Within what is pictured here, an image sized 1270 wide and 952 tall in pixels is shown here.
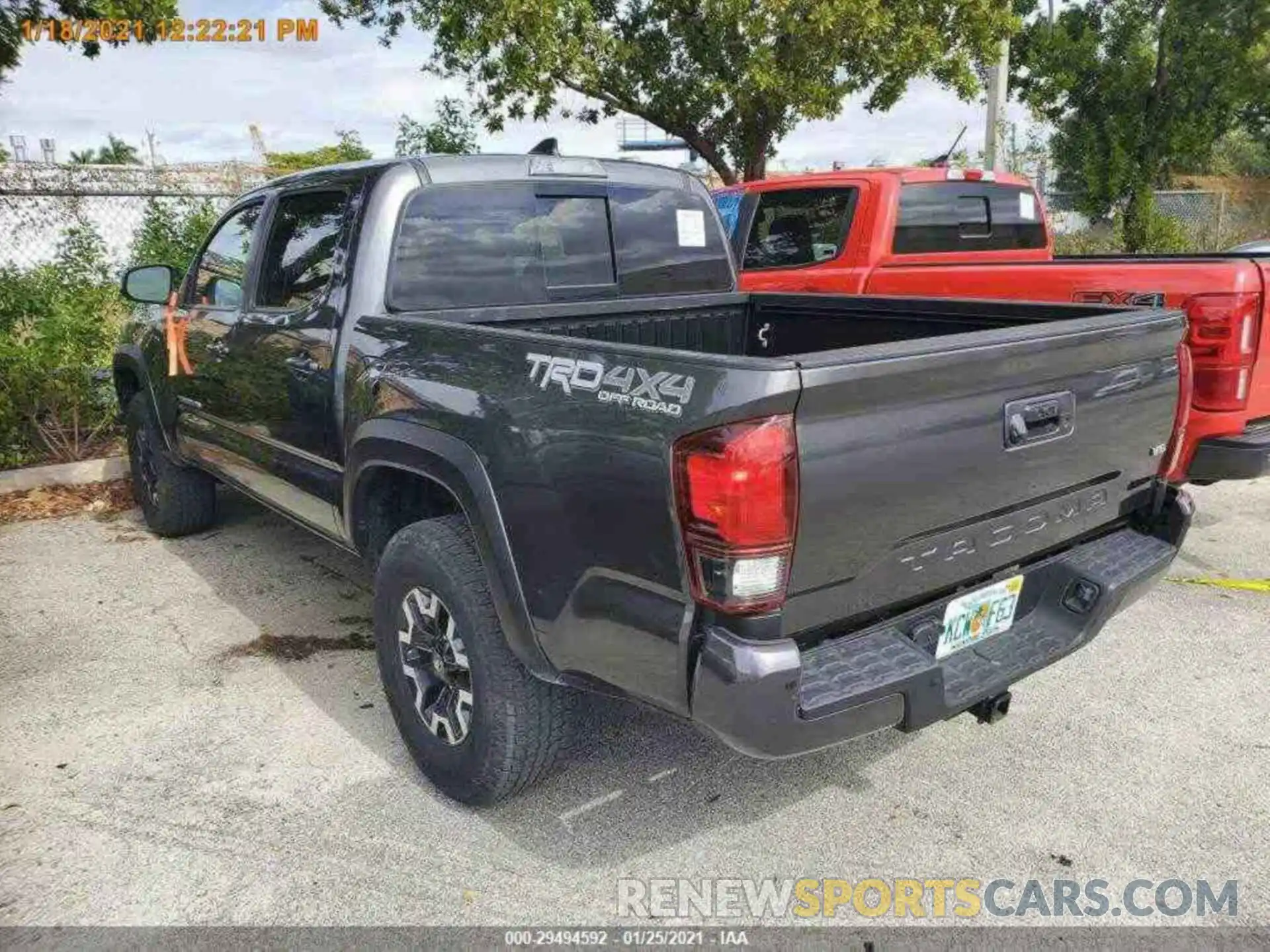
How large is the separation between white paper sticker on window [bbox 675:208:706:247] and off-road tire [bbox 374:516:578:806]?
1.77m

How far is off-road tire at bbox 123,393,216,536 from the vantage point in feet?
16.8

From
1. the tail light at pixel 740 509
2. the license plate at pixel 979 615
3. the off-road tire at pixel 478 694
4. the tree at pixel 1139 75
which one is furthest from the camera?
the tree at pixel 1139 75

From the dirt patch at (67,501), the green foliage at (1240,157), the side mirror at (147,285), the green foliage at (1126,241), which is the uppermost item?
the green foliage at (1240,157)

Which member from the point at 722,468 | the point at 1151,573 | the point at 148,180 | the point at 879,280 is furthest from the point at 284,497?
the point at 148,180

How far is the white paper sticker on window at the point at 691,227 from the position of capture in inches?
155

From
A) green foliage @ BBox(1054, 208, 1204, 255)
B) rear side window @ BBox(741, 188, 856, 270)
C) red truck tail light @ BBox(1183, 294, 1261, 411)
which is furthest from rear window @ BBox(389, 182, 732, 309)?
green foliage @ BBox(1054, 208, 1204, 255)

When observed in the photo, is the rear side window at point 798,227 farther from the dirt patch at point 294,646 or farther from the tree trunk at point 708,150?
the tree trunk at point 708,150

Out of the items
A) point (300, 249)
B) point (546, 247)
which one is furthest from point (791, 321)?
point (300, 249)

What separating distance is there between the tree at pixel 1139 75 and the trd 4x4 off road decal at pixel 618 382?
712 inches

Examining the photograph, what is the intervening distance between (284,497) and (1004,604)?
2738 millimetres

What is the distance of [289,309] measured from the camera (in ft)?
11.6

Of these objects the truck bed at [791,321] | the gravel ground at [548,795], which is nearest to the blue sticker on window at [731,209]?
the truck bed at [791,321]

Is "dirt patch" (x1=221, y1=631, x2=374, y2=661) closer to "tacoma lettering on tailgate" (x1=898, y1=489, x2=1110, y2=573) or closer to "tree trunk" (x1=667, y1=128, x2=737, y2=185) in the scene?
"tacoma lettering on tailgate" (x1=898, y1=489, x2=1110, y2=573)

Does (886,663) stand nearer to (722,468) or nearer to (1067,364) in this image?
(722,468)
